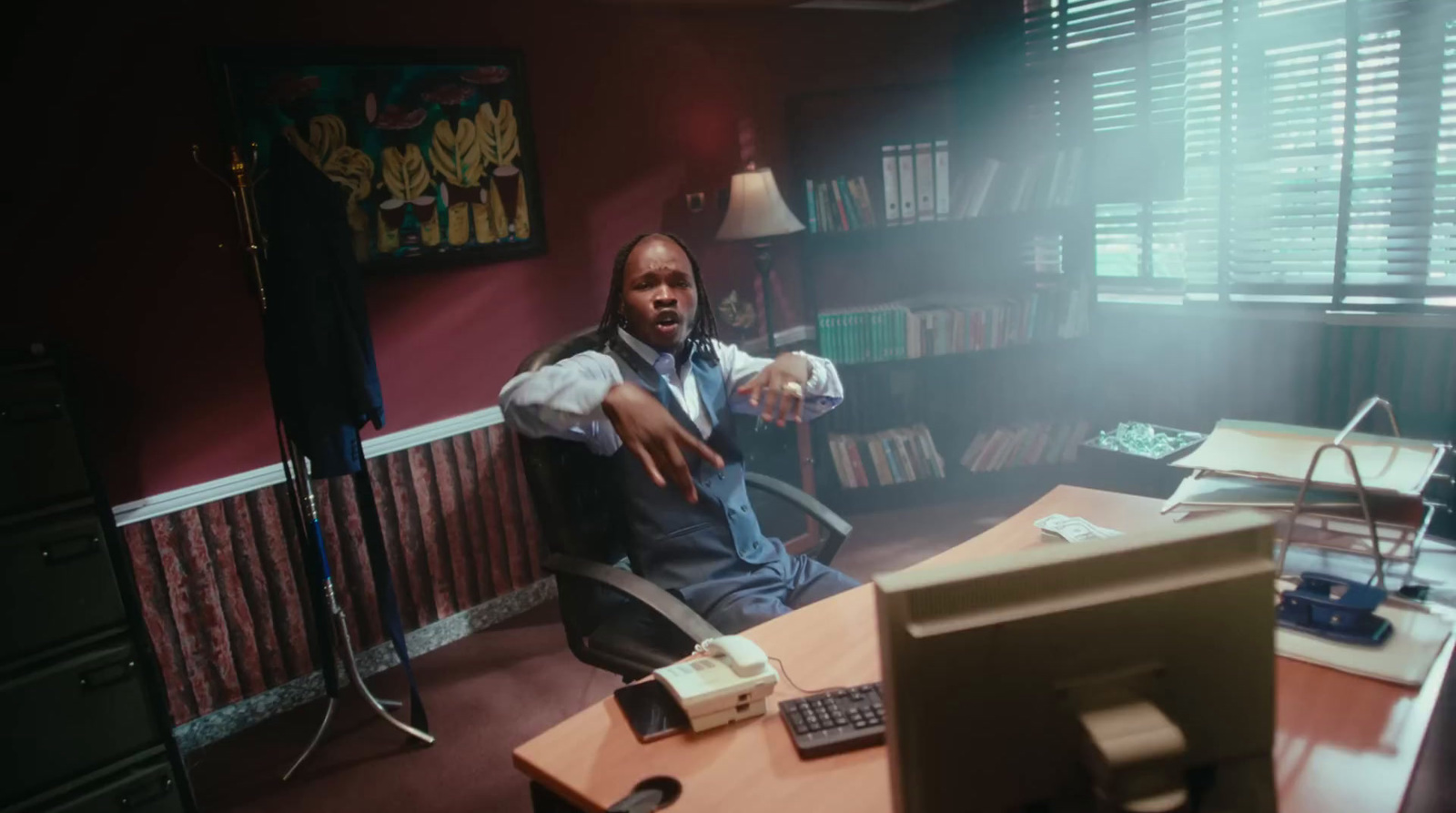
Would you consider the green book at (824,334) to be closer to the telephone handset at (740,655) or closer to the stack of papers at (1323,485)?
the stack of papers at (1323,485)

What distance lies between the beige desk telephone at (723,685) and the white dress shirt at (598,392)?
0.50 m

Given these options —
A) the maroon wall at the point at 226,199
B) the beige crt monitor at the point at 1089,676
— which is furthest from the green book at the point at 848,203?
the beige crt monitor at the point at 1089,676

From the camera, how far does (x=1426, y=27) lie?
2984mm

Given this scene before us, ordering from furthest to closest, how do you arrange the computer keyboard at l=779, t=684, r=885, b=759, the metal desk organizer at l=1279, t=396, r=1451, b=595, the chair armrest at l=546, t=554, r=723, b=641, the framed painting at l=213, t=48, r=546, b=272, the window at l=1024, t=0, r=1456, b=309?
the window at l=1024, t=0, r=1456, b=309 < the framed painting at l=213, t=48, r=546, b=272 < the chair armrest at l=546, t=554, r=723, b=641 < the metal desk organizer at l=1279, t=396, r=1451, b=595 < the computer keyboard at l=779, t=684, r=885, b=759

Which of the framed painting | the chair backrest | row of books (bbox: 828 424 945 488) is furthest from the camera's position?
row of books (bbox: 828 424 945 488)

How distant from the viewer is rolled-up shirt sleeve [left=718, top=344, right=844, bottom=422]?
207 centimetres

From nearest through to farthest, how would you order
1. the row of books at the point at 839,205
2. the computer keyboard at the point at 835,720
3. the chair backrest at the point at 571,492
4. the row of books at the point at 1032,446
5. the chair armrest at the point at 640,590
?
1. the computer keyboard at the point at 835,720
2. the chair armrest at the point at 640,590
3. the chair backrest at the point at 571,492
4. the row of books at the point at 839,205
5. the row of books at the point at 1032,446

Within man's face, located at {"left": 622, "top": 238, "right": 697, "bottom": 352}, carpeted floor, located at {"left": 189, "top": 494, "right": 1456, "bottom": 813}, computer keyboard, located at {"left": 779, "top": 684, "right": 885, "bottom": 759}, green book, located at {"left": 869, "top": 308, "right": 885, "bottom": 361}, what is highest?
man's face, located at {"left": 622, "top": 238, "right": 697, "bottom": 352}

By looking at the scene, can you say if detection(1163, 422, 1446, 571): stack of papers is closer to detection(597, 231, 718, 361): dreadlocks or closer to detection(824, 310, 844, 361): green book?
detection(597, 231, 718, 361): dreadlocks

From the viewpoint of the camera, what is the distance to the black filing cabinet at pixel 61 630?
6.15 ft

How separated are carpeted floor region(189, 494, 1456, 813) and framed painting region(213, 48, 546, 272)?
Answer: 1.37 m

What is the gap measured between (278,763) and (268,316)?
50.6 inches

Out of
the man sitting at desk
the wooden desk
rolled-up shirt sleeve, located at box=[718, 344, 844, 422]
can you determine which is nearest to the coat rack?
the man sitting at desk

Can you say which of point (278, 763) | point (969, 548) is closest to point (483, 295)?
point (278, 763)
